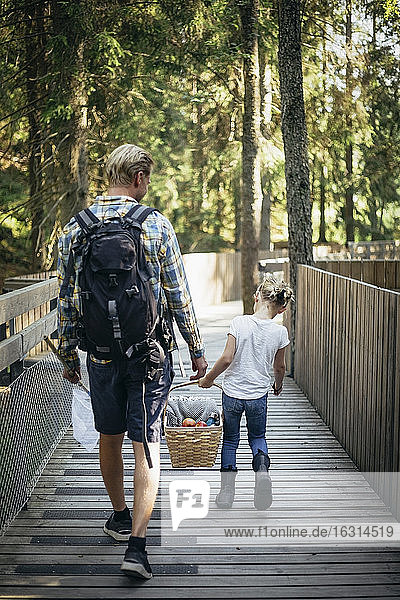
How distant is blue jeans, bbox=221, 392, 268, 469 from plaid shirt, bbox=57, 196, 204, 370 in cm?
98

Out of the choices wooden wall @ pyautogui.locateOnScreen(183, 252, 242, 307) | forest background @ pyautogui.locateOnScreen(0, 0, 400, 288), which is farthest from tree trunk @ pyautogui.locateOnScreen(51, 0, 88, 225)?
wooden wall @ pyautogui.locateOnScreen(183, 252, 242, 307)

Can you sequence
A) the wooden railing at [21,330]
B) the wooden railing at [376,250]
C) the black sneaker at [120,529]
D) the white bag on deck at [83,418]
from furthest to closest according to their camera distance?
the wooden railing at [376,250] < the white bag on deck at [83,418] < the wooden railing at [21,330] < the black sneaker at [120,529]

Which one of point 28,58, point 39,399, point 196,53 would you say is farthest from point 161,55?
point 39,399

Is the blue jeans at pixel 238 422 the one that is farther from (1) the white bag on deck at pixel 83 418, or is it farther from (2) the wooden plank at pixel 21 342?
(2) the wooden plank at pixel 21 342

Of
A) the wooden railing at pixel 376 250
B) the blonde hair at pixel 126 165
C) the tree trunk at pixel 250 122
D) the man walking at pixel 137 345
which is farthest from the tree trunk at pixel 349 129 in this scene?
the man walking at pixel 137 345

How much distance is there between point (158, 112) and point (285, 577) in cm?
1843

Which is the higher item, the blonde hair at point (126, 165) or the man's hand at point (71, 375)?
the blonde hair at point (126, 165)

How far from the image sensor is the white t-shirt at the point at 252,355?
4762 mm

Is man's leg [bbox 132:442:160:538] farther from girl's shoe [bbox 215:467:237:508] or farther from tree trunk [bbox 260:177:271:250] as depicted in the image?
tree trunk [bbox 260:177:271:250]

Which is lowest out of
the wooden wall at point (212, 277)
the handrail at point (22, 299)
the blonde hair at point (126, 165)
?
the wooden wall at point (212, 277)

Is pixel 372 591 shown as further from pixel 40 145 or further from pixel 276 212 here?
pixel 276 212

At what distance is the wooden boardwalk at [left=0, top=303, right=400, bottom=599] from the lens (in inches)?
145

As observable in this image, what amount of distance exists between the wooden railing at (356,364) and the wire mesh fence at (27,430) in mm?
2067

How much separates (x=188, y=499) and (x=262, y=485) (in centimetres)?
50
